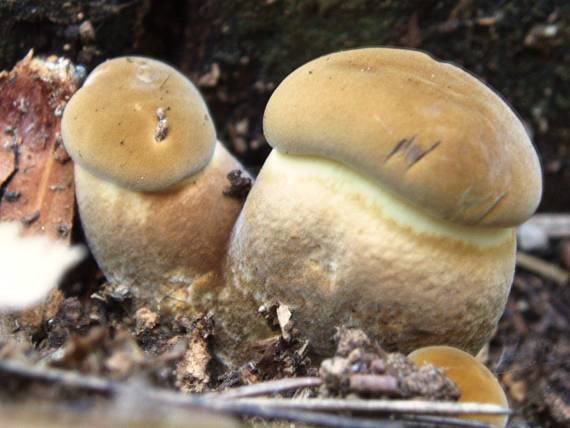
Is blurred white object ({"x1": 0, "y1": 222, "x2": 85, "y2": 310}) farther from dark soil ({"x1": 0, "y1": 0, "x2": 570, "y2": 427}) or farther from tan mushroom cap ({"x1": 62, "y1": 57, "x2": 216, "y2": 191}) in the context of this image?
tan mushroom cap ({"x1": 62, "y1": 57, "x2": 216, "y2": 191})

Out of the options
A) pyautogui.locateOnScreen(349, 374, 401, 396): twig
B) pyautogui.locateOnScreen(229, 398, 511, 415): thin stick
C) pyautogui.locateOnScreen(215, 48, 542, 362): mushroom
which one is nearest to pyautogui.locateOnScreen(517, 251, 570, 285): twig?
pyautogui.locateOnScreen(215, 48, 542, 362): mushroom

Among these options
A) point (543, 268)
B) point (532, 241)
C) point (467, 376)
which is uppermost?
point (467, 376)

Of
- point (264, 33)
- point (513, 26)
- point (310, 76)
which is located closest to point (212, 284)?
point (310, 76)

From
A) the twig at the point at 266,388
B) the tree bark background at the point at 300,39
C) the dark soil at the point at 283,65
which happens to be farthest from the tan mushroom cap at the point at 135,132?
the twig at the point at 266,388

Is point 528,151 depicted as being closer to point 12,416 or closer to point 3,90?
point 12,416

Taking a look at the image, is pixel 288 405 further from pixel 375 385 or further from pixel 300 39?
pixel 300 39

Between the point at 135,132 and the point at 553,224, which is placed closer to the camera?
the point at 135,132

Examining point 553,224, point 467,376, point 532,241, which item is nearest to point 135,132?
point 467,376
